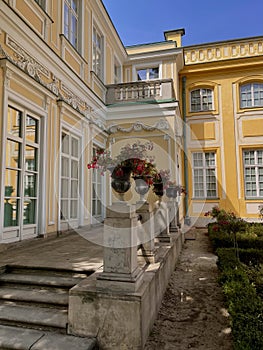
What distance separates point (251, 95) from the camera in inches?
449

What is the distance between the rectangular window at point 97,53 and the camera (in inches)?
358

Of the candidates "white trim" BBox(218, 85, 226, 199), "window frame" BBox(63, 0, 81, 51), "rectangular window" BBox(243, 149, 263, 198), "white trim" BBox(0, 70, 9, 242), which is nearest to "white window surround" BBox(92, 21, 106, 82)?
"window frame" BBox(63, 0, 81, 51)

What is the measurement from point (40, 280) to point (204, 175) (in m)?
9.55

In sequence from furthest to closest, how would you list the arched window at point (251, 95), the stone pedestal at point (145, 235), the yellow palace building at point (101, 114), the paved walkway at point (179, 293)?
the arched window at point (251, 95) → the yellow palace building at point (101, 114) → the stone pedestal at point (145, 235) → the paved walkway at point (179, 293)

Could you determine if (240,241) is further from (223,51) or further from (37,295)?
(223,51)

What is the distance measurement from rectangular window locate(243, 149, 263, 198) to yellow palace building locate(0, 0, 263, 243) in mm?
41

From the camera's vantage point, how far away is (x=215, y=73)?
1170 cm

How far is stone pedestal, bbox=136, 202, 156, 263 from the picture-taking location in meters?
3.45

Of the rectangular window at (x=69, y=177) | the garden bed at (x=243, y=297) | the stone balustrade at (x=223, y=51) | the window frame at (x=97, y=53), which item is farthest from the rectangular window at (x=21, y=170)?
the stone balustrade at (x=223, y=51)

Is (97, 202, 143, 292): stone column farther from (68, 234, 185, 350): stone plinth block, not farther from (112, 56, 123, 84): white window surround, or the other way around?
(112, 56, 123, 84): white window surround

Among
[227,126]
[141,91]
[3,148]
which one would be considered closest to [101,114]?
[141,91]

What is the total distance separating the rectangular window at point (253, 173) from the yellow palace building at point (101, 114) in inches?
1.6

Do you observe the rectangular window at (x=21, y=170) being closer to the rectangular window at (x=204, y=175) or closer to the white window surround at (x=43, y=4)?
the white window surround at (x=43, y=4)

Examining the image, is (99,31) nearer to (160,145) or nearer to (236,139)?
(160,145)
